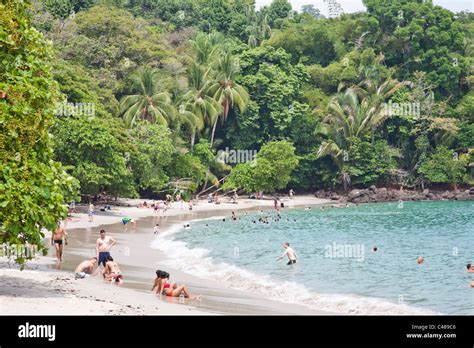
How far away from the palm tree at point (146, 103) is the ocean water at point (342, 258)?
12.2 metres

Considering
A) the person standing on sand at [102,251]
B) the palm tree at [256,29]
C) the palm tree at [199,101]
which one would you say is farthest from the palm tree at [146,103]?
the person standing on sand at [102,251]

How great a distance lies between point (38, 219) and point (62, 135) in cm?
3098

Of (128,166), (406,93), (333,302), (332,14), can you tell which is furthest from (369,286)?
(332,14)

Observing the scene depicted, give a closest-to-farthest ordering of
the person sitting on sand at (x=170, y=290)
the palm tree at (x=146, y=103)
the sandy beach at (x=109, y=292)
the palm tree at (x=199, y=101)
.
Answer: the sandy beach at (x=109, y=292), the person sitting on sand at (x=170, y=290), the palm tree at (x=146, y=103), the palm tree at (x=199, y=101)

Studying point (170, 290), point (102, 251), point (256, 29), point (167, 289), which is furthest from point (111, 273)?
point (256, 29)

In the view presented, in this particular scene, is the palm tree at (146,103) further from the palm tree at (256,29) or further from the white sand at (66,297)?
the white sand at (66,297)

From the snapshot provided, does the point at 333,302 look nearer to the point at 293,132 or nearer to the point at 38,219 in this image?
the point at 38,219

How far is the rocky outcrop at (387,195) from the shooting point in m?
77.1

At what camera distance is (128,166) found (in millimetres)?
57031

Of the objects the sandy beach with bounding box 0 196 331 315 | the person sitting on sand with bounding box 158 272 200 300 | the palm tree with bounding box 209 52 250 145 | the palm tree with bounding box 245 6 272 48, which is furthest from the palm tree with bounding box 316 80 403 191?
the person sitting on sand with bounding box 158 272 200 300

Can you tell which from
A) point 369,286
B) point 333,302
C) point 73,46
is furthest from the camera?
point 73,46

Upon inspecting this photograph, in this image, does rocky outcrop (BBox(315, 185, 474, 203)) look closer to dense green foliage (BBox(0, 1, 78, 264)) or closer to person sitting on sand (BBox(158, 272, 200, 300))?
person sitting on sand (BBox(158, 272, 200, 300))

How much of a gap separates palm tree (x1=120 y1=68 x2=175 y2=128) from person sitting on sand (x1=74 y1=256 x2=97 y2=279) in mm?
40078

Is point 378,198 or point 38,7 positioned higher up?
point 38,7
